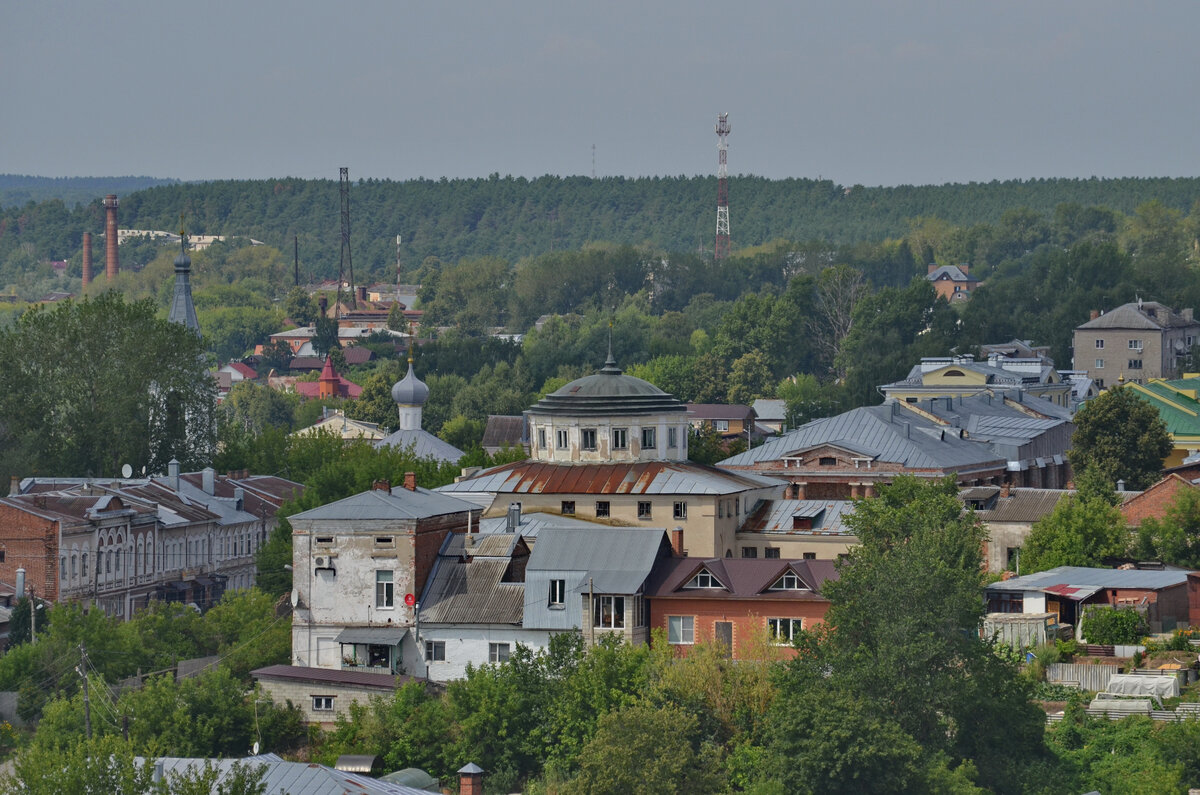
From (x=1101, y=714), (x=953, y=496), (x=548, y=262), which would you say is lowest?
(x=1101, y=714)

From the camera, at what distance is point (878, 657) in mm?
44906

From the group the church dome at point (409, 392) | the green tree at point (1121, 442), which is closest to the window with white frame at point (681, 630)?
the green tree at point (1121, 442)

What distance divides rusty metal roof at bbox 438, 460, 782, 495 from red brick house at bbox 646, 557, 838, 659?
6.53 m

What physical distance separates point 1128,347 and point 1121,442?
4175 centimetres

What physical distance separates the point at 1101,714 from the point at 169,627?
816 inches

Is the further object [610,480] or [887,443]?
[887,443]

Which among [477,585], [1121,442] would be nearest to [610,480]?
[477,585]

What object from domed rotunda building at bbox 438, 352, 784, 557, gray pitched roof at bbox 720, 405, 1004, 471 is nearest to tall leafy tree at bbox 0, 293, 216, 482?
gray pitched roof at bbox 720, 405, 1004, 471

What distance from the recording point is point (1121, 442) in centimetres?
6994

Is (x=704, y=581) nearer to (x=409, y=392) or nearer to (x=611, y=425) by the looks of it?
(x=611, y=425)

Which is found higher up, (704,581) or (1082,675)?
(704,581)

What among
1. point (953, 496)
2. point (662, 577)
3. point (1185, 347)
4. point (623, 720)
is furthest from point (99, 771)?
point (1185, 347)

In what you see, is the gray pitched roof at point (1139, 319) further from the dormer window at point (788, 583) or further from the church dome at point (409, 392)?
the dormer window at point (788, 583)

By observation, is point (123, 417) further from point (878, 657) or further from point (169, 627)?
point (878, 657)
